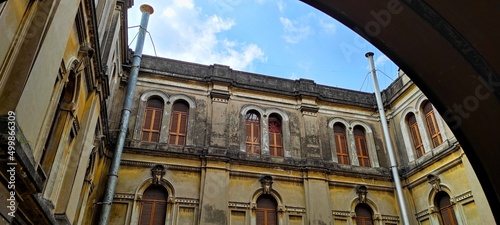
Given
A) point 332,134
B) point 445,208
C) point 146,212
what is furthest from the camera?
point 332,134

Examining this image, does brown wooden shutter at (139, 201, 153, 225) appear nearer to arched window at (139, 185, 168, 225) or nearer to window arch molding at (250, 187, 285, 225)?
arched window at (139, 185, 168, 225)

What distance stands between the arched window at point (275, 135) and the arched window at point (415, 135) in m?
5.31

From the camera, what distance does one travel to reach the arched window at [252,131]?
45.1 ft

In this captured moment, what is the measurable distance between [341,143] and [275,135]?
Result: 9.53ft

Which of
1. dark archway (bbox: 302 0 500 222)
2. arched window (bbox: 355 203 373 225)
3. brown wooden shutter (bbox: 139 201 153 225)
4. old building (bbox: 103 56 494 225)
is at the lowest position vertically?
dark archway (bbox: 302 0 500 222)

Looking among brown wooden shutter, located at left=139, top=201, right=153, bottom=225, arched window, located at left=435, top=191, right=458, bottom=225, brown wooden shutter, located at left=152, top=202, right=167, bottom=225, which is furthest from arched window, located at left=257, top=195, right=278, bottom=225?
arched window, located at left=435, top=191, right=458, bottom=225

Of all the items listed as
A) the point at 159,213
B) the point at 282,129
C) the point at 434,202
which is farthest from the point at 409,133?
the point at 159,213

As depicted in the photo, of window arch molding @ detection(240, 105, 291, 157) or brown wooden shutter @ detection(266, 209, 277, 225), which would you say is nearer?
brown wooden shutter @ detection(266, 209, 277, 225)

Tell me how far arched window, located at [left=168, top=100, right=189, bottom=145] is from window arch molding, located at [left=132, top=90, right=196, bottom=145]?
0.51ft

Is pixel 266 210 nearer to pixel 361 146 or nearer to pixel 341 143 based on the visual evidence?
pixel 341 143

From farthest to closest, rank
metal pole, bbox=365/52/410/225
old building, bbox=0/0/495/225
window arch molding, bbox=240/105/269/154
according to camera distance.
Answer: window arch molding, bbox=240/105/269/154 → metal pole, bbox=365/52/410/225 → old building, bbox=0/0/495/225

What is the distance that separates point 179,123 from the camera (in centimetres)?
1342

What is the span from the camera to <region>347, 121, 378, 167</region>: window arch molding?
1469 cm

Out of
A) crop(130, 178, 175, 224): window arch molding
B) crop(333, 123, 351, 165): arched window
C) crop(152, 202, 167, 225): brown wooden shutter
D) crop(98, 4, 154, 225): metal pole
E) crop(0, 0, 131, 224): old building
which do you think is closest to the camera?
crop(0, 0, 131, 224): old building
